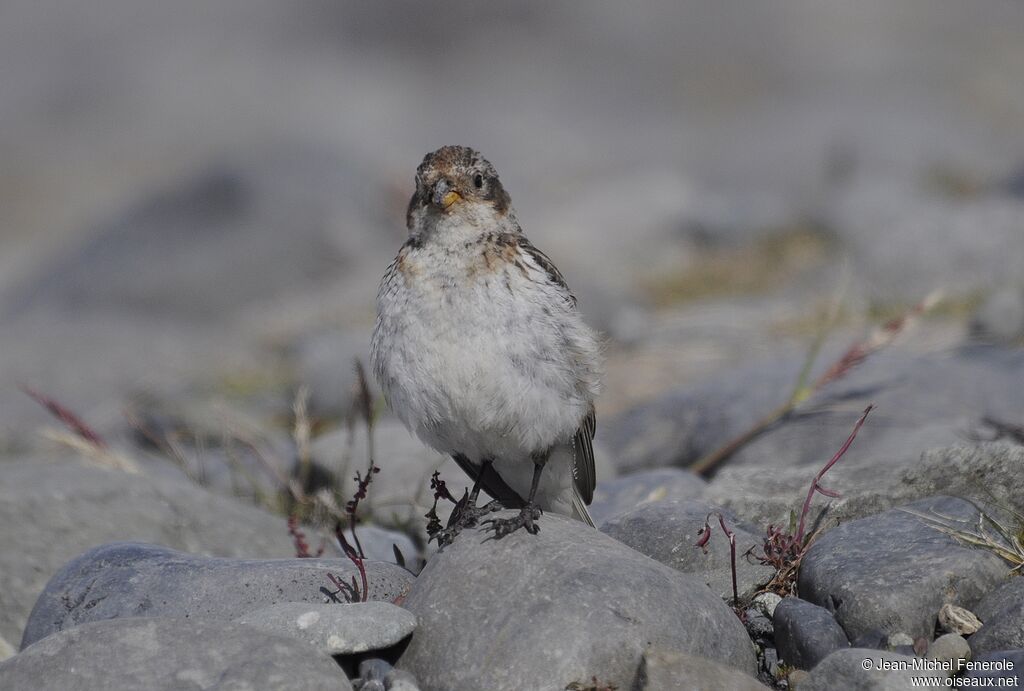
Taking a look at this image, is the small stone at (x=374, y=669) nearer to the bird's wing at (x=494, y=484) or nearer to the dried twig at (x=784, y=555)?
the dried twig at (x=784, y=555)

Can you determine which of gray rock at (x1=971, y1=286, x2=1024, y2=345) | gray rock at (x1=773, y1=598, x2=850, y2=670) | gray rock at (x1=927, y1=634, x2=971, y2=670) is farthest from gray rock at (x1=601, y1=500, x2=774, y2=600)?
gray rock at (x1=971, y1=286, x2=1024, y2=345)

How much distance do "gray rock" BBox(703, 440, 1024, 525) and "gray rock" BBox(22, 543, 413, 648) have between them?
5.12 ft

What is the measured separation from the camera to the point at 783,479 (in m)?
5.46

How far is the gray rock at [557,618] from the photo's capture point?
370 cm

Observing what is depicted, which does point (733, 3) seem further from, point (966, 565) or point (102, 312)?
point (966, 565)

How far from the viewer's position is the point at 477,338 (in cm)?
468

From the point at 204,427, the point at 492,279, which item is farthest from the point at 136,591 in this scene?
the point at 204,427

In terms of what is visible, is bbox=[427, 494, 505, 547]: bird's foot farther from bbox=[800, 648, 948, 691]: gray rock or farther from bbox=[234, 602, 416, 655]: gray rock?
bbox=[800, 648, 948, 691]: gray rock

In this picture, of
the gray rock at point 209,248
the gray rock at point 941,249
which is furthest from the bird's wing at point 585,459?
the gray rock at point 209,248

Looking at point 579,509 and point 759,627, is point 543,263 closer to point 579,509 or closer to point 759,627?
point 579,509

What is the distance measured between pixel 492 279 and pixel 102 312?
12.0 m

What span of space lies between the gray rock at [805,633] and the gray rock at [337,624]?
3.91 ft

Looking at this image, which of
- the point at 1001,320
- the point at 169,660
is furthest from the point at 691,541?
the point at 1001,320

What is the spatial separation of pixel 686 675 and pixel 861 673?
483 millimetres
